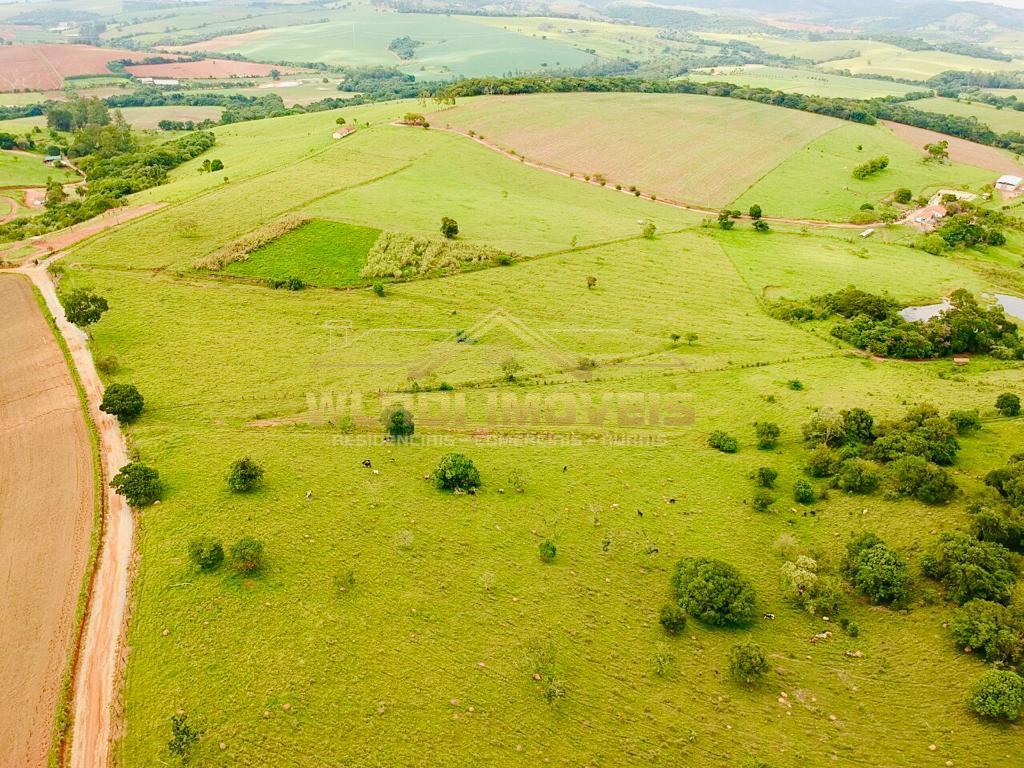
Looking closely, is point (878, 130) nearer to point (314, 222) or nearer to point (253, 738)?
point (314, 222)

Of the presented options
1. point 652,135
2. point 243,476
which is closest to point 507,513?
point 243,476

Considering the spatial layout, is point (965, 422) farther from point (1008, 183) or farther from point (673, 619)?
point (1008, 183)

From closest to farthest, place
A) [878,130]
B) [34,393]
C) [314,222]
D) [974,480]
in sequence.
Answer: [974,480]
[34,393]
[314,222]
[878,130]

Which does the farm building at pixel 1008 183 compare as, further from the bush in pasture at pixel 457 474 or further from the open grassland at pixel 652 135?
the bush in pasture at pixel 457 474

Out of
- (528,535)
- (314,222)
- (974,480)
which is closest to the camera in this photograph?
(528,535)

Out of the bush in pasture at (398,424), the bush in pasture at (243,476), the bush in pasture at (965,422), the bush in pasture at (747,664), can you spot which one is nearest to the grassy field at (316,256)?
the bush in pasture at (398,424)

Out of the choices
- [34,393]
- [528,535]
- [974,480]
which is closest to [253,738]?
[528,535]

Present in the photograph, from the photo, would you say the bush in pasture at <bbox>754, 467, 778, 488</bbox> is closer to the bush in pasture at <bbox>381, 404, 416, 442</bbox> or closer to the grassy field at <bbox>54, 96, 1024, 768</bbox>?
the grassy field at <bbox>54, 96, 1024, 768</bbox>
